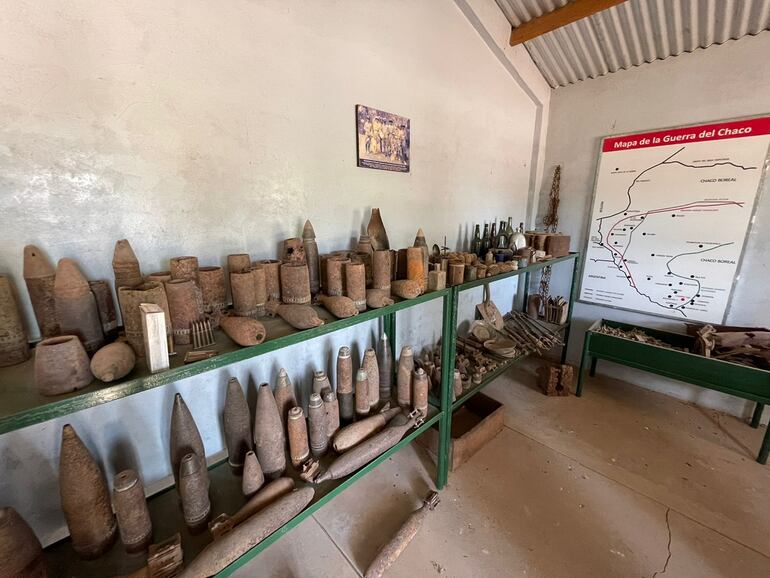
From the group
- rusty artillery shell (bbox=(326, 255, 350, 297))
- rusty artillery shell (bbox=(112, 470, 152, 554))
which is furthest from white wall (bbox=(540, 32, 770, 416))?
rusty artillery shell (bbox=(112, 470, 152, 554))

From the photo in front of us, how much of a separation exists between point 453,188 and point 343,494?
2.05 meters

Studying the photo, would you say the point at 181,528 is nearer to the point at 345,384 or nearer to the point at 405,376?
the point at 345,384

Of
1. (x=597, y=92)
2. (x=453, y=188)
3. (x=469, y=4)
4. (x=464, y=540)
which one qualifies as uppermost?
(x=469, y=4)

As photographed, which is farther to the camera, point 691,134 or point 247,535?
point 691,134

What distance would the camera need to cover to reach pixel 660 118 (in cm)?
242

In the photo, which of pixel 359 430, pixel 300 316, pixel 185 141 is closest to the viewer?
pixel 300 316

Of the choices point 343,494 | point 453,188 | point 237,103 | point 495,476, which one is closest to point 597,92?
point 453,188

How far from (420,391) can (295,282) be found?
889 mm

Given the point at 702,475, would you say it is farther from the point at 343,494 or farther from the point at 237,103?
the point at 237,103

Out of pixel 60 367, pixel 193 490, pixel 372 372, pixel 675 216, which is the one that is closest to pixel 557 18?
pixel 675 216

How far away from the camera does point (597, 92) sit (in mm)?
2660

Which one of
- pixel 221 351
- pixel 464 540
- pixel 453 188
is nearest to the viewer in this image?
pixel 221 351

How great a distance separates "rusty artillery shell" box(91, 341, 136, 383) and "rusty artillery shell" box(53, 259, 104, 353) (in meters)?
0.12

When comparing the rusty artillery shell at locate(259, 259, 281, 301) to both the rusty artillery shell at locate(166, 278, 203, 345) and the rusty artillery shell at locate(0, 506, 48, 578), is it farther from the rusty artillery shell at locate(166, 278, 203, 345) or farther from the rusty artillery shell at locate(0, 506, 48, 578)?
the rusty artillery shell at locate(0, 506, 48, 578)
